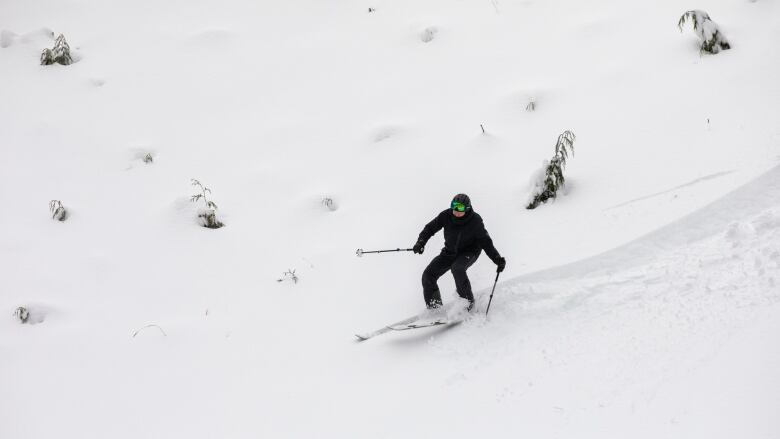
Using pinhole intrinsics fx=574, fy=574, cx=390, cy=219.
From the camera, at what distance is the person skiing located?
6.41 metres

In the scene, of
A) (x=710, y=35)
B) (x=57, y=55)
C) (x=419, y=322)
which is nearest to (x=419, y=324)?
(x=419, y=322)

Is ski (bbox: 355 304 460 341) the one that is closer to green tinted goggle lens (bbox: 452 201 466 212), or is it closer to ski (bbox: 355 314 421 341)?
ski (bbox: 355 314 421 341)

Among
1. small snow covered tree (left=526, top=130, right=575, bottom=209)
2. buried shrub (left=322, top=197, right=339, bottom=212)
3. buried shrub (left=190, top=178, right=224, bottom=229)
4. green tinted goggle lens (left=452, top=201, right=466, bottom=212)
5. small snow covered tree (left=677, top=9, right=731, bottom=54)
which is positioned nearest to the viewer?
green tinted goggle lens (left=452, top=201, right=466, bottom=212)

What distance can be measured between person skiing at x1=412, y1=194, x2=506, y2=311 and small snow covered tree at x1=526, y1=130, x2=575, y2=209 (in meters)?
1.49

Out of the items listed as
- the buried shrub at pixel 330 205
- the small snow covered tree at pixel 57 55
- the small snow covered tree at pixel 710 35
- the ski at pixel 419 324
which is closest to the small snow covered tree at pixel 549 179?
the ski at pixel 419 324

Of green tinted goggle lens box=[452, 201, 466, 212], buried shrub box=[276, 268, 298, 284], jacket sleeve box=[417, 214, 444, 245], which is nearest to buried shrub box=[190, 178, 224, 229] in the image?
buried shrub box=[276, 268, 298, 284]

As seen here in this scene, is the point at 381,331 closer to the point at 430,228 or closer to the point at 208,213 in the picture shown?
the point at 430,228

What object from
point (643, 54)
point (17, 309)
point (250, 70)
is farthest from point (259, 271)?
point (643, 54)

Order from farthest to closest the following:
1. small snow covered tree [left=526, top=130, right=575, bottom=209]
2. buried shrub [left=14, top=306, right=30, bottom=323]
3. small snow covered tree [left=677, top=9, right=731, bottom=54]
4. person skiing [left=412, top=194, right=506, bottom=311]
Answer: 1. small snow covered tree [left=677, top=9, right=731, bottom=54]
2. small snow covered tree [left=526, top=130, right=575, bottom=209]
3. buried shrub [left=14, top=306, right=30, bottom=323]
4. person skiing [left=412, top=194, right=506, bottom=311]

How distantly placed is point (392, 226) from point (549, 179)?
7.27 ft

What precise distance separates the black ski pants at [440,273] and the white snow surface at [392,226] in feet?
1.16

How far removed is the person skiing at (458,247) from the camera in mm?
6406

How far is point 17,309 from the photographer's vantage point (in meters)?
6.98

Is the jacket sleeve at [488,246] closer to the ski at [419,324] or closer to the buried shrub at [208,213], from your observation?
the ski at [419,324]
